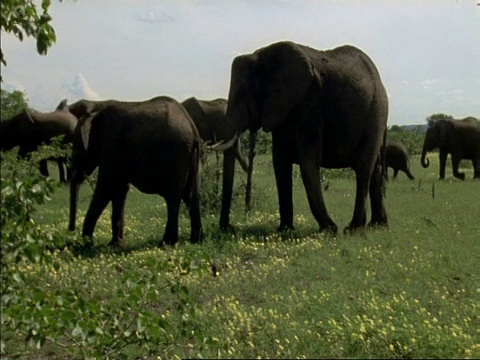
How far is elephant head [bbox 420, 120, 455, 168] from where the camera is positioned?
98.1ft

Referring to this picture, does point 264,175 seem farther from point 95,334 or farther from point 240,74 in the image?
point 95,334

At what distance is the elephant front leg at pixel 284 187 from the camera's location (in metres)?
13.5

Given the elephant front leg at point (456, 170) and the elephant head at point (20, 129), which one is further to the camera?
the elephant front leg at point (456, 170)

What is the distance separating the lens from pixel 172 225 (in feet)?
39.9

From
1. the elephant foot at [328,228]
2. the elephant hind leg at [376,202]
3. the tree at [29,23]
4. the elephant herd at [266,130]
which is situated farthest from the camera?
the elephant hind leg at [376,202]

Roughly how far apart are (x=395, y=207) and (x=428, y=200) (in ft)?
5.40

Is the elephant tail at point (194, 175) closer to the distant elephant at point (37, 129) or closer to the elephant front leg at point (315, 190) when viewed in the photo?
the elephant front leg at point (315, 190)

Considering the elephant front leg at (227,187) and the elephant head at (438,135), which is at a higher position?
the elephant head at (438,135)

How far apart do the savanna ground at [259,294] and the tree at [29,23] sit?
1.28 meters

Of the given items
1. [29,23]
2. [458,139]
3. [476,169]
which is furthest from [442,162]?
[29,23]

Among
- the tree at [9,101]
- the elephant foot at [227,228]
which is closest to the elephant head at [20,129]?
the tree at [9,101]

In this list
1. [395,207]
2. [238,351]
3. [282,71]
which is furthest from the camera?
[395,207]

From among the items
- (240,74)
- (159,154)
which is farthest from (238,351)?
(240,74)

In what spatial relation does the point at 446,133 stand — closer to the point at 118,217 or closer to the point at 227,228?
the point at 227,228
